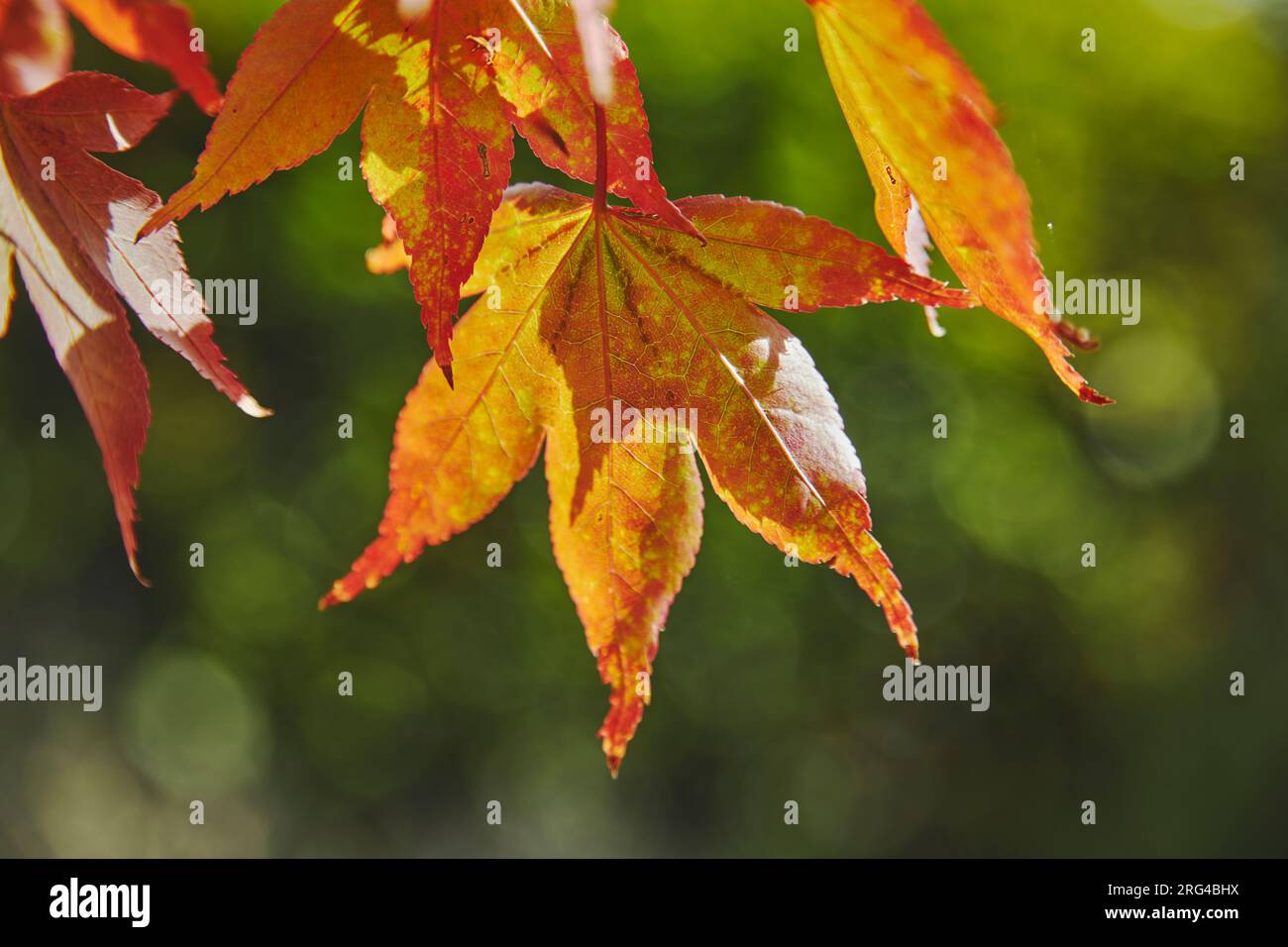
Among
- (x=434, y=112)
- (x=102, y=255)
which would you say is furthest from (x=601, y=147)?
(x=102, y=255)

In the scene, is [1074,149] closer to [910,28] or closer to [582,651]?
[582,651]

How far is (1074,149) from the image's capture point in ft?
17.0

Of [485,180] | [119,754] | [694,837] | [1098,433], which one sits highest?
[1098,433]

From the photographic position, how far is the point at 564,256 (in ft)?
2.18

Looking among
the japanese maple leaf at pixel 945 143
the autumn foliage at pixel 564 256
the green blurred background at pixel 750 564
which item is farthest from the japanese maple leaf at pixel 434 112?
the green blurred background at pixel 750 564

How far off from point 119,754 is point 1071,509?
204 inches

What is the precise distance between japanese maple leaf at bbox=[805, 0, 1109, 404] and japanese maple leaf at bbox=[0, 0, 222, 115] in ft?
1.21

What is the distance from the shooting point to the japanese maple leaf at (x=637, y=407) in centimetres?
58

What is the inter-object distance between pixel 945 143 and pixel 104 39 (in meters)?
0.57

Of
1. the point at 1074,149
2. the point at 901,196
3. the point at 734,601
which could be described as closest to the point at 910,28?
the point at 901,196

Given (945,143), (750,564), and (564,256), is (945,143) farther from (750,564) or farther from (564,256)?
(750,564)

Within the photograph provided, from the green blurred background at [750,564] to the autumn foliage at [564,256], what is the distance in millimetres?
3799

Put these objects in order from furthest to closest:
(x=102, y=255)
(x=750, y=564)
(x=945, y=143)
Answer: (x=750, y=564), (x=102, y=255), (x=945, y=143)

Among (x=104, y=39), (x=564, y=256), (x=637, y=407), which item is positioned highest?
(x=104, y=39)
